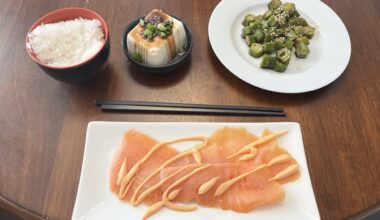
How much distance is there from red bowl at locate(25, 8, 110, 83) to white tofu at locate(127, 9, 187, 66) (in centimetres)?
9

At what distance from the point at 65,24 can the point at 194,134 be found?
536 millimetres

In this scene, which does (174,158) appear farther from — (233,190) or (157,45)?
(157,45)

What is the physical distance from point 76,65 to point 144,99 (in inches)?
9.1

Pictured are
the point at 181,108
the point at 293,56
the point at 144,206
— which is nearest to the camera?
the point at 144,206

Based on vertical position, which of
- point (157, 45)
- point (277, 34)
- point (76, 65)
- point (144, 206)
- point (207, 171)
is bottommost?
point (144, 206)

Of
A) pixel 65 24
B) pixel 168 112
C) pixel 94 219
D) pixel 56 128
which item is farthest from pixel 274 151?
pixel 65 24

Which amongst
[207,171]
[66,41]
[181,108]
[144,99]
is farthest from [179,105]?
[66,41]

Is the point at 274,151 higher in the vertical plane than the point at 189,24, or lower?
lower

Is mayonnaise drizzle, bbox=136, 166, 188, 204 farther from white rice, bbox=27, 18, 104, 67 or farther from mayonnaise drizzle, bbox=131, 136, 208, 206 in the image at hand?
white rice, bbox=27, 18, 104, 67

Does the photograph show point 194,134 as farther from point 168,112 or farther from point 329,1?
point 329,1

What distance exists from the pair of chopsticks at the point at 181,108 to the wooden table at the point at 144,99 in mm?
20

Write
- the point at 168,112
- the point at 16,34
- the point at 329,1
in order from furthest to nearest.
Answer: the point at 329,1 → the point at 16,34 → the point at 168,112

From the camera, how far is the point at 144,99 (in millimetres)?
1042

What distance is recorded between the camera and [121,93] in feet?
3.44
